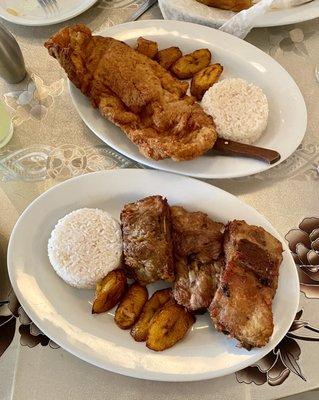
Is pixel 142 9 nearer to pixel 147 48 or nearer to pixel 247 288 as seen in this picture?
pixel 147 48

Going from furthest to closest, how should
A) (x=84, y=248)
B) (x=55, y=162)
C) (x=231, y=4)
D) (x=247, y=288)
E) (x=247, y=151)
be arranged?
1. (x=231, y=4)
2. (x=55, y=162)
3. (x=247, y=151)
4. (x=84, y=248)
5. (x=247, y=288)

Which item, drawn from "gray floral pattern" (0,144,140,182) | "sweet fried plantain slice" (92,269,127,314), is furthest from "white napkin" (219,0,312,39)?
"sweet fried plantain slice" (92,269,127,314)

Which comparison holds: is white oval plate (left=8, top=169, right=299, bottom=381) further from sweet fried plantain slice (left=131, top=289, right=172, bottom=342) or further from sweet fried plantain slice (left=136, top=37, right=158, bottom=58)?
sweet fried plantain slice (left=136, top=37, right=158, bottom=58)

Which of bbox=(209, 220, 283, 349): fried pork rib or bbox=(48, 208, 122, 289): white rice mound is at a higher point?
bbox=(48, 208, 122, 289): white rice mound

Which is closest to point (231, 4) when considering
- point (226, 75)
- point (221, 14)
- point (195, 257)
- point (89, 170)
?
point (221, 14)

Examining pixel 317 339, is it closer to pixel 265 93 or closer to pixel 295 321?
pixel 295 321

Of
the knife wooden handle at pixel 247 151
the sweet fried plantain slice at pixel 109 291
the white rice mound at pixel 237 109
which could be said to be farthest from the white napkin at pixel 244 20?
the sweet fried plantain slice at pixel 109 291
